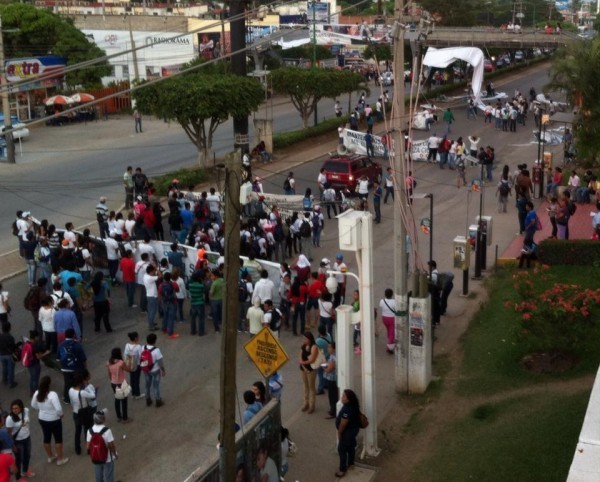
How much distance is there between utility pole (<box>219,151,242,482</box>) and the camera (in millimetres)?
8789

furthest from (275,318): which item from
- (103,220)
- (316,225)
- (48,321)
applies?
(103,220)

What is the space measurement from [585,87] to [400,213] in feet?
43.0

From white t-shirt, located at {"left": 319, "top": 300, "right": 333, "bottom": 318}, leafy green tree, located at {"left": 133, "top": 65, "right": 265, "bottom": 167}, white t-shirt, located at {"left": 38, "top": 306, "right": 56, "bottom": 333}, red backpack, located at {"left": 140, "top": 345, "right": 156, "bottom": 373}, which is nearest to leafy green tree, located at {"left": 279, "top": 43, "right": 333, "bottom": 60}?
leafy green tree, located at {"left": 133, "top": 65, "right": 265, "bottom": 167}

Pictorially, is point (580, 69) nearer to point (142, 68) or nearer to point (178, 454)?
point (178, 454)

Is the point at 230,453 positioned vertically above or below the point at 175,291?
above

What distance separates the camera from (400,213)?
14922mm

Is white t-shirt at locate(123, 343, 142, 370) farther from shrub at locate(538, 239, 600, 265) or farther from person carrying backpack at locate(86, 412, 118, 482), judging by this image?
shrub at locate(538, 239, 600, 265)

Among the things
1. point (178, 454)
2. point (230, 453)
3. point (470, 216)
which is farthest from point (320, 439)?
point (470, 216)

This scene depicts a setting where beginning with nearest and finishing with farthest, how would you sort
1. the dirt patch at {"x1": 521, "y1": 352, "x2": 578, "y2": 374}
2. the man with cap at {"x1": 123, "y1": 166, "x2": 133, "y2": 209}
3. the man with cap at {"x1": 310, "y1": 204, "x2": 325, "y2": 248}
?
the dirt patch at {"x1": 521, "y1": 352, "x2": 578, "y2": 374} < the man with cap at {"x1": 310, "y1": 204, "x2": 325, "y2": 248} < the man with cap at {"x1": 123, "y1": 166, "x2": 133, "y2": 209}

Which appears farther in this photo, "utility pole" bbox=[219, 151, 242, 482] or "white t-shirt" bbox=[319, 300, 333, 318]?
"white t-shirt" bbox=[319, 300, 333, 318]

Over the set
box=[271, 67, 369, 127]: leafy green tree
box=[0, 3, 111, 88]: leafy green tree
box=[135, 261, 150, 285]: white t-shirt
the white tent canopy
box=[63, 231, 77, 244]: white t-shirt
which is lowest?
box=[135, 261, 150, 285]: white t-shirt

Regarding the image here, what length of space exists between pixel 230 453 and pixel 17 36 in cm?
5673

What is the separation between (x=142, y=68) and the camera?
6788 cm

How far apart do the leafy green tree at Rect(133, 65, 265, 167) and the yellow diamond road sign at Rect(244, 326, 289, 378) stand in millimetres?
22011
